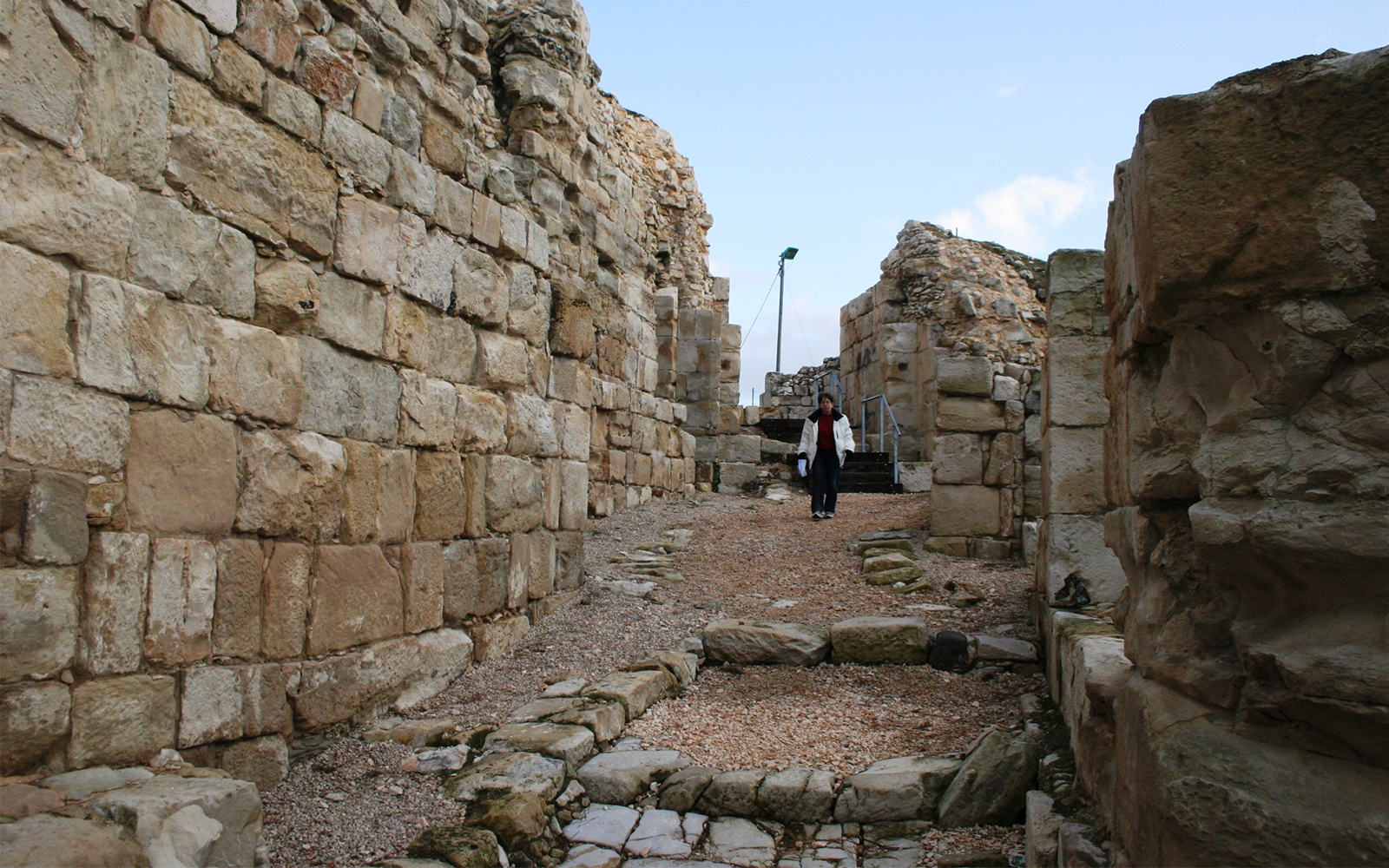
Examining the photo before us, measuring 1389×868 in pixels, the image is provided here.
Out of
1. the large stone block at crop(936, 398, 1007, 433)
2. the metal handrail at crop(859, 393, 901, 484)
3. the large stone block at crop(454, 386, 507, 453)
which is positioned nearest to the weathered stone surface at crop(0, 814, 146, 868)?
the large stone block at crop(454, 386, 507, 453)

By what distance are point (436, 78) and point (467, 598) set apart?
282cm

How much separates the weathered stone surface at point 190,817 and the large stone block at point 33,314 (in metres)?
1.30

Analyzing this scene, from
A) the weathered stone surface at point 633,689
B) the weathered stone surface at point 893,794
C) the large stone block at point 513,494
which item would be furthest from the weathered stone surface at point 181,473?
the weathered stone surface at point 893,794

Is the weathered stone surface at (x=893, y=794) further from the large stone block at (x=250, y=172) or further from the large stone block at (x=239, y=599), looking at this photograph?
the large stone block at (x=250, y=172)

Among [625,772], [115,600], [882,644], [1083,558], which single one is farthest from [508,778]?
[1083,558]

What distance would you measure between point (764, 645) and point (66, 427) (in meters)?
4.03

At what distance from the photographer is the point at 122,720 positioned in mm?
3281

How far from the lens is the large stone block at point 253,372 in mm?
3746

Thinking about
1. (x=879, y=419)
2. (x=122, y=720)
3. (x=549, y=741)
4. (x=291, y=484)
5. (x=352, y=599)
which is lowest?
(x=549, y=741)

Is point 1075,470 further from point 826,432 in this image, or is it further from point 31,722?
point 826,432

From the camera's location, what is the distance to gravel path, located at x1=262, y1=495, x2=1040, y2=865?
3.75 m

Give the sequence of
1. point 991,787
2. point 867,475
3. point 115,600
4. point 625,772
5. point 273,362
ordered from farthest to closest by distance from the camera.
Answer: point 867,475 → point 625,772 → point 273,362 → point 991,787 → point 115,600

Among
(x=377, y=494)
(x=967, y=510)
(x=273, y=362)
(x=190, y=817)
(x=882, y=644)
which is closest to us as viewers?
(x=190, y=817)

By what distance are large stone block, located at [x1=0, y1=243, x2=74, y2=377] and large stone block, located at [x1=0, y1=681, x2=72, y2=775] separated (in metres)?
0.96
